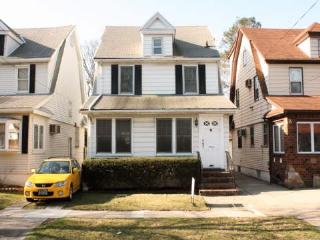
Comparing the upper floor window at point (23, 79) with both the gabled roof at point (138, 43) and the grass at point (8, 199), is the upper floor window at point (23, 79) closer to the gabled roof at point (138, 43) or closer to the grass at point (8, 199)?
the gabled roof at point (138, 43)

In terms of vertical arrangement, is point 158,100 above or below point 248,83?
below

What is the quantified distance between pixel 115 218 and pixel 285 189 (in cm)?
956

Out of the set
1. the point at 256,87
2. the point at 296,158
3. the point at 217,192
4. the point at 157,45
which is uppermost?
the point at 157,45

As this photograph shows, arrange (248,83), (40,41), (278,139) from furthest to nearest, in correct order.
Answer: (248,83), (40,41), (278,139)

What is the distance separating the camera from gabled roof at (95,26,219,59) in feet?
69.5

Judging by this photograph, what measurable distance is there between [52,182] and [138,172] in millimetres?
4338

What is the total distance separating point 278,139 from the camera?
65.6ft

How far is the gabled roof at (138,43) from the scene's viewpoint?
69.5ft

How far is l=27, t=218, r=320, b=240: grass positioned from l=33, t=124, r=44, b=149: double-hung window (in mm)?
8957

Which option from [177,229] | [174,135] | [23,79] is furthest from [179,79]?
[177,229]

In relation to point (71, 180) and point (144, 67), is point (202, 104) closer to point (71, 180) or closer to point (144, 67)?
point (144, 67)

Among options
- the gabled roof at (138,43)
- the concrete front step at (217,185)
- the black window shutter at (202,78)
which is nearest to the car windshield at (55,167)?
the concrete front step at (217,185)

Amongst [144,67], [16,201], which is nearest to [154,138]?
[144,67]

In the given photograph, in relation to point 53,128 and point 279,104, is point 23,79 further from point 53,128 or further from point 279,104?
point 279,104
